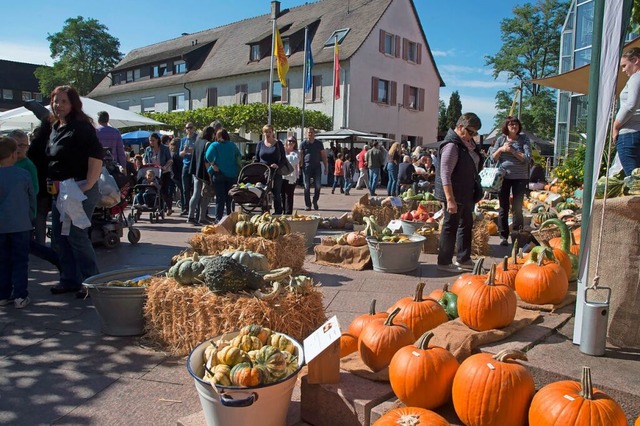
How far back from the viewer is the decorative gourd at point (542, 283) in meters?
3.46

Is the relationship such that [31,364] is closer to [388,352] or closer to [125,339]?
[125,339]

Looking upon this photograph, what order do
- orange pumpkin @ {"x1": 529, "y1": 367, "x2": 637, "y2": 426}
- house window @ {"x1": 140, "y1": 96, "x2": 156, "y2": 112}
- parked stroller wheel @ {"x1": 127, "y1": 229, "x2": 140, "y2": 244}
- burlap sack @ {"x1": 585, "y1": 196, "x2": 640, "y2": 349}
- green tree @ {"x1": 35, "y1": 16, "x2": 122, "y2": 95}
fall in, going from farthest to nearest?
green tree @ {"x1": 35, "y1": 16, "x2": 122, "y2": 95} < house window @ {"x1": 140, "y1": 96, "x2": 156, "y2": 112} < parked stroller wheel @ {"x1": 127, "y1": 229, "x2": 140, "y2": 244} < burlap sack @ {"x1": 585, "y1": 196, "x2": 640, "y2": 349} < orange pumpkin @ {"x1": 529, "y1": 367, "x2": 637, "y2": 426}

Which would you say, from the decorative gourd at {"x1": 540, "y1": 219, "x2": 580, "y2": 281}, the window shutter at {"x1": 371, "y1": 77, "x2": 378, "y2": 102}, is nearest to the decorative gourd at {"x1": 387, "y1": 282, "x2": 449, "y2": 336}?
the decorative gourd at {"x1": 540, "y1": 219, "x2": 580, "y2": 281}

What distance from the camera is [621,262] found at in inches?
108

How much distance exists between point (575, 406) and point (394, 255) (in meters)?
4.06

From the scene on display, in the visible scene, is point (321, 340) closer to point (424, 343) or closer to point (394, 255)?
point (424, 343)

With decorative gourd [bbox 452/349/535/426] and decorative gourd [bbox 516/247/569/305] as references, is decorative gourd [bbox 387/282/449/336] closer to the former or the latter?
decorative gourd [bbox 516/247/569/305]

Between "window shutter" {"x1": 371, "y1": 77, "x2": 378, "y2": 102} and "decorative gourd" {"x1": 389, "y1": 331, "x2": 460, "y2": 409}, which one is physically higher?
"window shutter" {"x1": 371, "y1": 77, "x2": 378, "y2": 102}

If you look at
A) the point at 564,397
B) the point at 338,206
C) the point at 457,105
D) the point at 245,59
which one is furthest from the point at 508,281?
the point at 457,105

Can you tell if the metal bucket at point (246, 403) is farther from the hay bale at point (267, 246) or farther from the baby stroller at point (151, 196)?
the baby stroller at point (151, 196)

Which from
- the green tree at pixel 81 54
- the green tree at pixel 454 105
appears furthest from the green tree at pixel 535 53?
the green tree at pixel 81 54

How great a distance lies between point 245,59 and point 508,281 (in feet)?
109

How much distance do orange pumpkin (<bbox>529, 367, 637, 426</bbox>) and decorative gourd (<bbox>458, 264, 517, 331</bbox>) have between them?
74 centimetres

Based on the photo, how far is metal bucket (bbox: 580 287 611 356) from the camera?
2.57 metres
